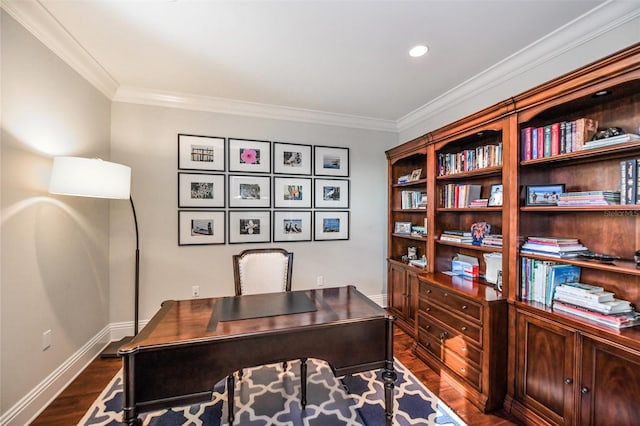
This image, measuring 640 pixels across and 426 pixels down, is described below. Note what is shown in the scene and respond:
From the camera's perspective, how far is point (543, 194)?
1.87m

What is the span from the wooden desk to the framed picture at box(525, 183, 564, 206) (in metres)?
1.34

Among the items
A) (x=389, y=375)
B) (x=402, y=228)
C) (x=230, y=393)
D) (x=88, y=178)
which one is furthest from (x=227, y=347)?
(x=402, y=228)

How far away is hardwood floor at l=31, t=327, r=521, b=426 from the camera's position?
1.78 meters

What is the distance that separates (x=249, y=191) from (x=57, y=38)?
191 centimetres

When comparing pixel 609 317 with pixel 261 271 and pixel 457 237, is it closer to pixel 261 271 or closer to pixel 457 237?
pixel 457 237

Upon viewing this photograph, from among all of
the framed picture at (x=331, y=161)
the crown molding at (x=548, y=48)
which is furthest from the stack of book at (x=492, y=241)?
the framed picture at (x=331, y=161)

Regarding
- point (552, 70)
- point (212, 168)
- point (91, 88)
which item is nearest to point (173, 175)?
point (212, 168)

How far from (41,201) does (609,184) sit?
3.77 meters

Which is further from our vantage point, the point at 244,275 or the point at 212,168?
the point at 212,168

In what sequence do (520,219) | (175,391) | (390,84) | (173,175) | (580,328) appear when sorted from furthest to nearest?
1. (173,175)
2. (390,84)
3. (520,219)
4. (580,328)
5. (175,391)

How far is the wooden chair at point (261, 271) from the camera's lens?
217cm

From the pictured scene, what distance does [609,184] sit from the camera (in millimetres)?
1660

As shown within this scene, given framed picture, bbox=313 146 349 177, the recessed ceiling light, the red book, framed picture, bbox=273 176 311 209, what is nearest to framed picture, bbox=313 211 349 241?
framed picture, bbox=273 176 311 209

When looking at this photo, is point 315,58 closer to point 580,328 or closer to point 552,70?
point 552,70
